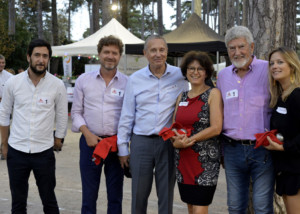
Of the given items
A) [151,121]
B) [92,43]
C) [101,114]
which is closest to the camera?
[151,121]

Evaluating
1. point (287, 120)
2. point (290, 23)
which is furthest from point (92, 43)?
point (287, 120)

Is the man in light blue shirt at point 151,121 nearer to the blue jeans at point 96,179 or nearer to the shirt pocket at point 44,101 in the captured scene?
the blue jeans at point 96,179

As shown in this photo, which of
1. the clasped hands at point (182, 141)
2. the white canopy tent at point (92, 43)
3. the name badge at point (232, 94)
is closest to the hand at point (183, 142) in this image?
the clasped hands at point (182, 141)

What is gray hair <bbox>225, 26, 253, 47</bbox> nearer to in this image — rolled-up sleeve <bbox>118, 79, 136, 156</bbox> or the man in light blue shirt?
the man in light blue shirt

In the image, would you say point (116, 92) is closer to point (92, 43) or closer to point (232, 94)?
point (232, 94)

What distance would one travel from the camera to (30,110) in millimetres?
3422

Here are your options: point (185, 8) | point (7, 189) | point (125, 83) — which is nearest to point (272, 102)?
point (125, 83)

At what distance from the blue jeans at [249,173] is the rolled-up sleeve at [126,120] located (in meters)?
0.89

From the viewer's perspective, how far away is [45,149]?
138 inches

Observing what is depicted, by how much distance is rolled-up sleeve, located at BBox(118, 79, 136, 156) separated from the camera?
3.43 meters

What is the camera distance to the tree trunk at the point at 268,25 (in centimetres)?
380

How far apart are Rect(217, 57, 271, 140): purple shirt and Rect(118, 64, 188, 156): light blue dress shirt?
49 centimetres

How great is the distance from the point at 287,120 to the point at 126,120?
137cm

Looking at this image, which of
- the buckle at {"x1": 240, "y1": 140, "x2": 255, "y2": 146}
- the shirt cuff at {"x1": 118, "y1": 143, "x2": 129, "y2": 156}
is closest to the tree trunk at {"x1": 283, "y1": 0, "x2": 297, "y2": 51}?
the buckle at {"x1": 240, "y1": 140, "x2": 255, "y2": 146}
